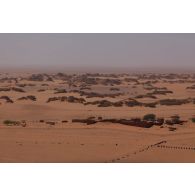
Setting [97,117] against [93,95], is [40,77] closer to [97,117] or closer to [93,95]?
[93,95]

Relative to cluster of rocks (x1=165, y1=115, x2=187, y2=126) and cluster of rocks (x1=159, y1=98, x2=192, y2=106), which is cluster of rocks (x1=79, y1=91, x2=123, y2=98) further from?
cluster of rocks (x1=165, y1=115, x2=187, y2=126)

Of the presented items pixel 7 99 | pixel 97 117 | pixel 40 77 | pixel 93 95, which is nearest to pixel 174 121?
pixel 97 117

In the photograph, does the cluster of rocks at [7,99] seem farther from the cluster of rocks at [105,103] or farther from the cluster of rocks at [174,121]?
the cluster of rocks at [174,121]

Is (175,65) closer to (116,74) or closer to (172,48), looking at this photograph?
(172,48)

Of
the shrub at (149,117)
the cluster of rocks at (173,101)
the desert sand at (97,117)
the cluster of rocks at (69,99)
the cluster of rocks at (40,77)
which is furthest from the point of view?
the cluster of rocks at (40,77)

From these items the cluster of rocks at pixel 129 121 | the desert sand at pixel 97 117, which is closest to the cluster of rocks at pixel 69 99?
the desert sand at pixel 97 117

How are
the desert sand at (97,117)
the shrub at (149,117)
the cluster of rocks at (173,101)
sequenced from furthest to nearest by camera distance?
1. the cluster of rocks at (173,101)
2. the shrub at (149,117)
3. the desert sand at (97,117)

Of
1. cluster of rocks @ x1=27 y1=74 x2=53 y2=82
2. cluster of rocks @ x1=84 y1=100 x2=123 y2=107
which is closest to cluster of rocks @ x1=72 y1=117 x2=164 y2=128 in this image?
cluster of rocks @ x1=84 y1=100 x2=123 y2=107

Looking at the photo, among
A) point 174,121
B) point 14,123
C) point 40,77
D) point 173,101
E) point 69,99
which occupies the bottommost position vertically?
point 174,121
